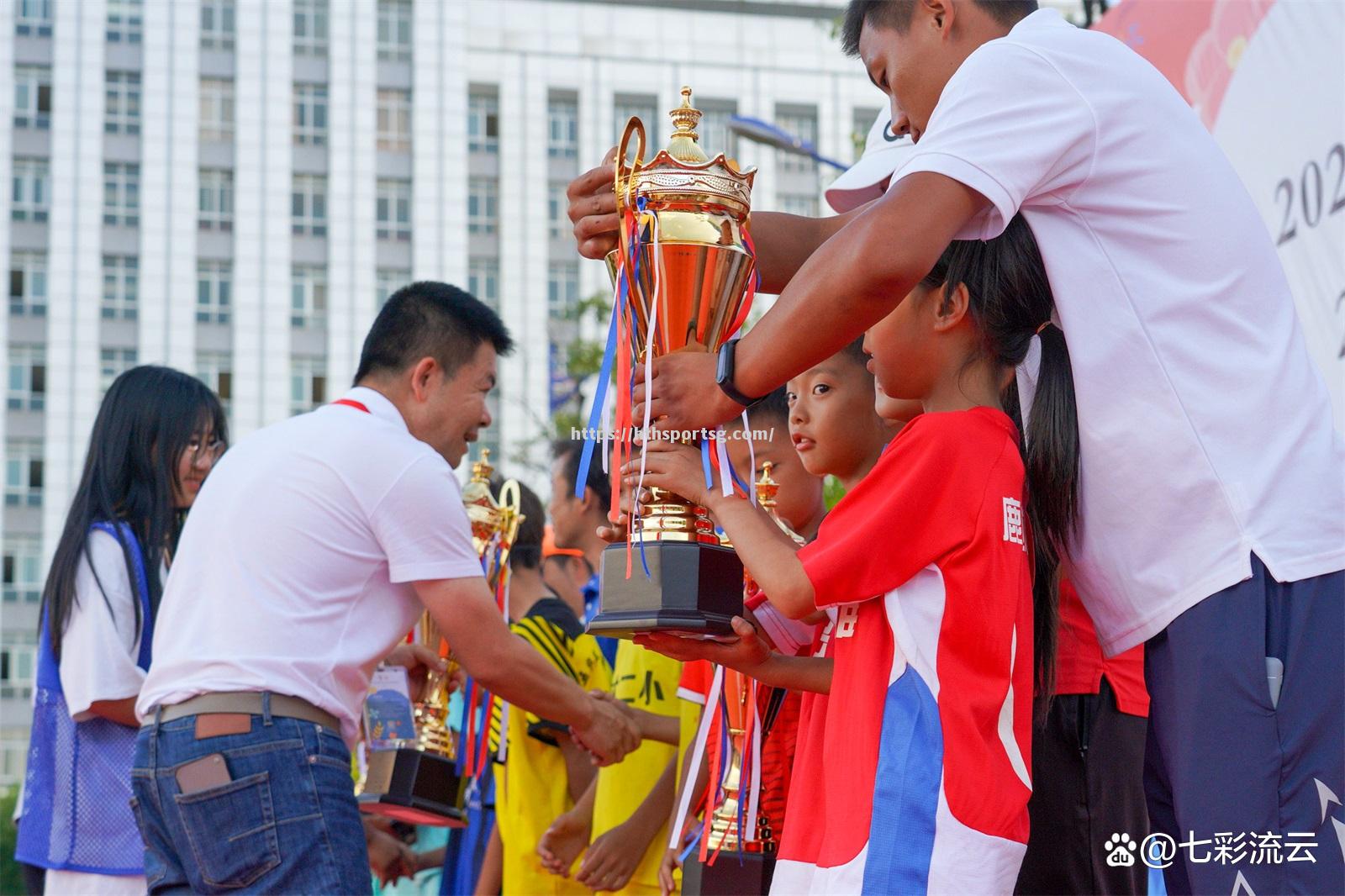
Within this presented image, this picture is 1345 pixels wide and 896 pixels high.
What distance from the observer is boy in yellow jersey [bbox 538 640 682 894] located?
431 centimetres

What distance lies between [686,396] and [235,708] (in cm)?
163

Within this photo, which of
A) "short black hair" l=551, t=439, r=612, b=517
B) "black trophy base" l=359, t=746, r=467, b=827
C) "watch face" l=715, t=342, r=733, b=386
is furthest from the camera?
"short black hair" l=551, t=439, r=612, b=517

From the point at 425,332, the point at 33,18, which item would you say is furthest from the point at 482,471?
the point at 33,18

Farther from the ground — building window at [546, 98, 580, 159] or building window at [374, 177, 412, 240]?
building window at [546, 98, 580, 159]

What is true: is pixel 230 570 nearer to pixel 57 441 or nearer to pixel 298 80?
pixel 57 441

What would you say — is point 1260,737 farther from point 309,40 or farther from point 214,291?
point 309,40

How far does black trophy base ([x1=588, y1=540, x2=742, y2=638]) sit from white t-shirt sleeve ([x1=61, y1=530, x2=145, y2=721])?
2137 millimetres

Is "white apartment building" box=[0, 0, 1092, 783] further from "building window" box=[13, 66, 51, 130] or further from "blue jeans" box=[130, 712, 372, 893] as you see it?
"blue jeans" box=[130, 712, 372, 893]

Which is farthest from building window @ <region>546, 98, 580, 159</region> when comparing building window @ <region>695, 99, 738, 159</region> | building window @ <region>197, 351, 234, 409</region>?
building window @ <region>197, 351, 234, 409</region>

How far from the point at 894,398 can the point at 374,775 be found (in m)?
2.75

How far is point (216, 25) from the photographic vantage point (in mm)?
46438

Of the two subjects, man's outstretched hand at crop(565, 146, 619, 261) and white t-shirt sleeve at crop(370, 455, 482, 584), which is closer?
man's outstretched hand at crop(565, 146, 619, 261)

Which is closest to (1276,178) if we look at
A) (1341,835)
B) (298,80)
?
(1341,835)

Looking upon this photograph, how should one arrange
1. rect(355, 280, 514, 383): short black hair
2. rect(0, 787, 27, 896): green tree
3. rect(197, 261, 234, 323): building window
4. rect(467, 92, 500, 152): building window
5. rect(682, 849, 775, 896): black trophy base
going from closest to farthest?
rect(682, 849, 775, 896): black trophy base → rect(355, 280, 514, 383): short black hair → rect(0, 787, 27, 896): green tree → rect(197, 261, 234, 323): building window → rect(467, 92, 500, 152): building window
